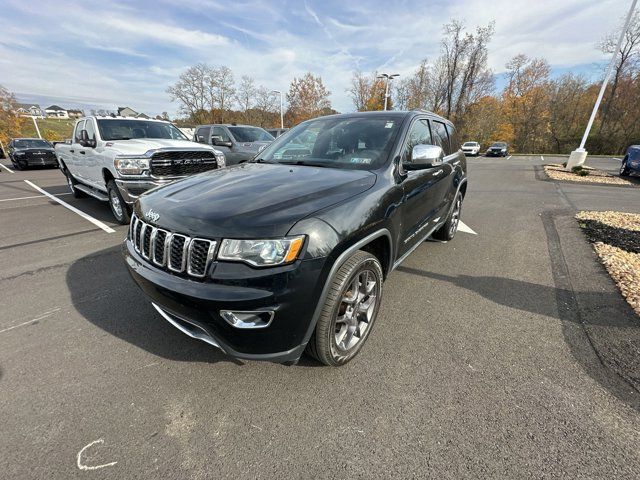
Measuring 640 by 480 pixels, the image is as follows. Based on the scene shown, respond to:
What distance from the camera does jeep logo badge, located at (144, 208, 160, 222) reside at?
206 centimetres

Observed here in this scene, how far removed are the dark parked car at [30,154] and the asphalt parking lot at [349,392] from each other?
1723 centimetres

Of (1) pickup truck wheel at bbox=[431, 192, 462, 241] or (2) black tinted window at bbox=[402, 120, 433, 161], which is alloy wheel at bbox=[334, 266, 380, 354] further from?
(1) pickup truck wheel at bbox=[431, 192, 462, 241]

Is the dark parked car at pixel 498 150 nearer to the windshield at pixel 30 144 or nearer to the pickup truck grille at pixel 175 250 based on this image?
the pickup truck grille at pixel 175 250

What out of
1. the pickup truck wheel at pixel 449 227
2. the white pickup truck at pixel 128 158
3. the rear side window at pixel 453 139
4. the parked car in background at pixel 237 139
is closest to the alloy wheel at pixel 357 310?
the pickup truck wheel at pixel 449 227

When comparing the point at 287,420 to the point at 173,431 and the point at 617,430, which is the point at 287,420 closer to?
the point at 173,431

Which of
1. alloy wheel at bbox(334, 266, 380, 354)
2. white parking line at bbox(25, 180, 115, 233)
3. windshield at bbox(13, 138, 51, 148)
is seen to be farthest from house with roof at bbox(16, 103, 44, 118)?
alloy wheel at bbox(334, 266, 380, 354)

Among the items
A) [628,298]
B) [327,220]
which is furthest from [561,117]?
[327,220]

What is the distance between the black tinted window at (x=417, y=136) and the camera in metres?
2.85

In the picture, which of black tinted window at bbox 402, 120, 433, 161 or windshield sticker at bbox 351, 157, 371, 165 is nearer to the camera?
windshield sticker at bbox 351, 157, 371, 165

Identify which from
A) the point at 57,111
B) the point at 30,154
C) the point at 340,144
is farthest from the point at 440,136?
the point at 57,111

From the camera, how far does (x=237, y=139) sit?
9586 mm

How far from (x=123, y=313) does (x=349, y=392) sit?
226 cm

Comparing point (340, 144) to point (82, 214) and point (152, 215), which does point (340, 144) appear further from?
point (82, 214)

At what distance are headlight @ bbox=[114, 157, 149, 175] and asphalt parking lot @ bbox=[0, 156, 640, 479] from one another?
2.14 metres
